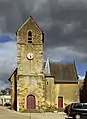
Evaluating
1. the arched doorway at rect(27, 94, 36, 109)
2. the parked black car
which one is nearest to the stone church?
the arched doorway at rect(27, 94, 36, 109)

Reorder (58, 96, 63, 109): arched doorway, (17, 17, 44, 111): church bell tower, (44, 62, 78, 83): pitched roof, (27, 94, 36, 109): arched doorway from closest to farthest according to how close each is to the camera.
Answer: (17, 17, 44, 111): church bell tower
(27, 94, 36, 109): arched doorway
(58, 96, 63, 109): arched doorway
(44, 62, 78, 83): pitched roof

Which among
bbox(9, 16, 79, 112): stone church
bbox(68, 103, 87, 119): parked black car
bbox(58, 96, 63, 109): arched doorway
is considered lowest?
bbox(68, 103, 87, 119): parked black car

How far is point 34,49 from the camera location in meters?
52.6

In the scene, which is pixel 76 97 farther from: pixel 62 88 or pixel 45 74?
pixel 45 74

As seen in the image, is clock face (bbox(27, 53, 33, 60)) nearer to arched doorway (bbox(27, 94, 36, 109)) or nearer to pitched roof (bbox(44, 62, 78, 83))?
arched doorway (bbox(27, 94, 36, 109))

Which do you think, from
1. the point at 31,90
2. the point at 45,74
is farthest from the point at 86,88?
the point at 31,90

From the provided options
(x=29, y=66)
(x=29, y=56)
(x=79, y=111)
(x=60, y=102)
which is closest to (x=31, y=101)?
(x=29, y=66)

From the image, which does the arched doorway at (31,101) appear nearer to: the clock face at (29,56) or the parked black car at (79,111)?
the clock face at (29,56)

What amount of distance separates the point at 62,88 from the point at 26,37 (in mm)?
10502

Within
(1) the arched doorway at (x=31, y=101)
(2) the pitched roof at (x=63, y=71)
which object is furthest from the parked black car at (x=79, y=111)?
(2) the pitched roof at (x=63, y=71)

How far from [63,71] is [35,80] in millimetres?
8547

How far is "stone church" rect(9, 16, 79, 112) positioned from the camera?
51.2m

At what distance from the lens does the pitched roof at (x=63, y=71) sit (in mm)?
57000

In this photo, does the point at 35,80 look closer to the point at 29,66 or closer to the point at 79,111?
the point at 29,66
